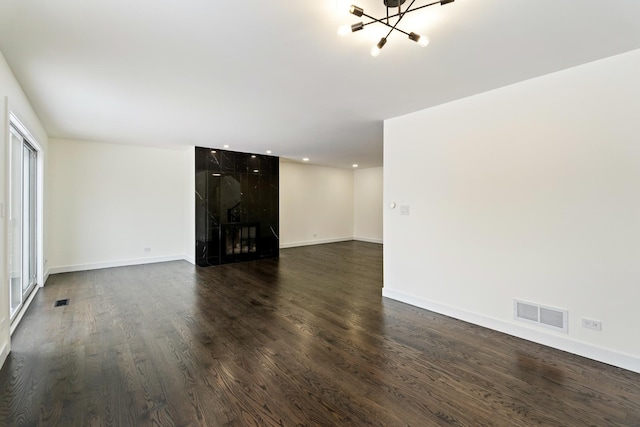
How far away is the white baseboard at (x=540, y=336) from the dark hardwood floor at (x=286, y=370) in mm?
82

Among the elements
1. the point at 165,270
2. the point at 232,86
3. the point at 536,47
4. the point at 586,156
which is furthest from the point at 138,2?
the point at 165,270

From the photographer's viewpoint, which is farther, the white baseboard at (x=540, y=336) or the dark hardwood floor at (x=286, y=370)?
the white baseboard at (x=540, y=336)

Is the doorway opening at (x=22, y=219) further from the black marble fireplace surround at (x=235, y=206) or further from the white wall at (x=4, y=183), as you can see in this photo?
the black marble fireplace surround at (x=235, y=206)

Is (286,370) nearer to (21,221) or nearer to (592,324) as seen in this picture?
(592,324)

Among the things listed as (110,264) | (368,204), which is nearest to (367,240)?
(368,204)

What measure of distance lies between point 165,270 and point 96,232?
5.26 feet

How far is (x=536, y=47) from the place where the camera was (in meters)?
2.24

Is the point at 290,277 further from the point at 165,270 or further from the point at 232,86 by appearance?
the point at 232,86

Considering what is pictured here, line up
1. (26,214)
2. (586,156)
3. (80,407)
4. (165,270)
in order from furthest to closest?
(165,270)
(26,214)
(586,156)
(80,407)

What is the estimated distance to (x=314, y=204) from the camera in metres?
9.29

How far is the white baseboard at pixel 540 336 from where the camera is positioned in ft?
7.77

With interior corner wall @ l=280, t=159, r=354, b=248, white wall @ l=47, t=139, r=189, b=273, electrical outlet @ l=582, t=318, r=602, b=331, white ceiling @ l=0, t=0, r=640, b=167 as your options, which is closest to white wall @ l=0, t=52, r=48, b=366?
Answer: white ceiling @ l=0, t=0, r=640, b=167

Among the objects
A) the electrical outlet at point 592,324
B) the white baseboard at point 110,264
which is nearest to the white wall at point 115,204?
the white baseboard at point 110,264

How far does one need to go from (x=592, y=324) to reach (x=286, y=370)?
2633 millimetres
